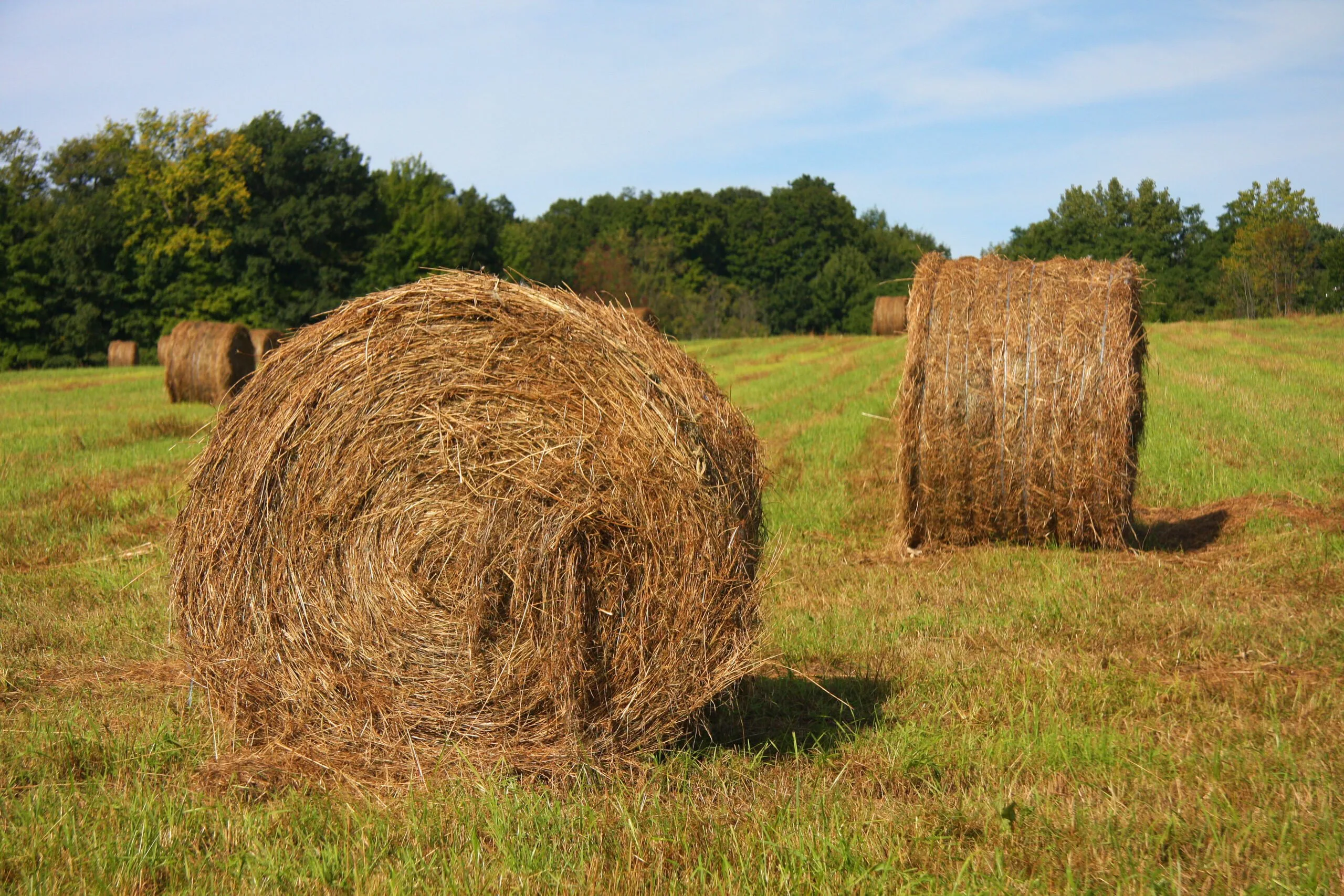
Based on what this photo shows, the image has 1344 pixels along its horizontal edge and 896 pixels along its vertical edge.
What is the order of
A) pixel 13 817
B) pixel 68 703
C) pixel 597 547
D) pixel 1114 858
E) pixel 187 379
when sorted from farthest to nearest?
1. pixel 187 379
2. pixel 68 703
3. pixel 597 547
4. pixel 13 817
5. pixel 1114 858

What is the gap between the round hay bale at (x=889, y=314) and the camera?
36281 mm

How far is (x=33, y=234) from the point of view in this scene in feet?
168

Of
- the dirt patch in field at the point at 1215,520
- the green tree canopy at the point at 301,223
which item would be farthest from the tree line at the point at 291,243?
the dirt patch in field at the point at 1215,520

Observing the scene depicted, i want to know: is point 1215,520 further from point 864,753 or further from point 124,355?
point 124,355

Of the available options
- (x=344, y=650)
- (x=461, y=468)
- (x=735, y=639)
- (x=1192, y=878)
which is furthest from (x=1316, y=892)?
(x=344, y=650)

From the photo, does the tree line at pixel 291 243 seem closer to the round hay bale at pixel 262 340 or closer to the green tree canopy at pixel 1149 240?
the green tree canopy at pixel 1149 240

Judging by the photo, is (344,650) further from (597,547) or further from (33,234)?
(33,234)

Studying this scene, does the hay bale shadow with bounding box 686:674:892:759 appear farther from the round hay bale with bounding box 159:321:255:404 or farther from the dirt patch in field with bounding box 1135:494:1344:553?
the round hay bale with bounding box 159:321:255:404

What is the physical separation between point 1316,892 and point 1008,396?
211 inches

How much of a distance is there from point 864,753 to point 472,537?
1777 millimetres

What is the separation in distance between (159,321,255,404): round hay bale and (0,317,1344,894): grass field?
12134 millimetres

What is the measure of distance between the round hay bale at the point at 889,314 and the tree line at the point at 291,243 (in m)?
9.52

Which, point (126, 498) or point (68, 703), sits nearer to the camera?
point (68, 703)

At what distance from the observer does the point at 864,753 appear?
4.46m
